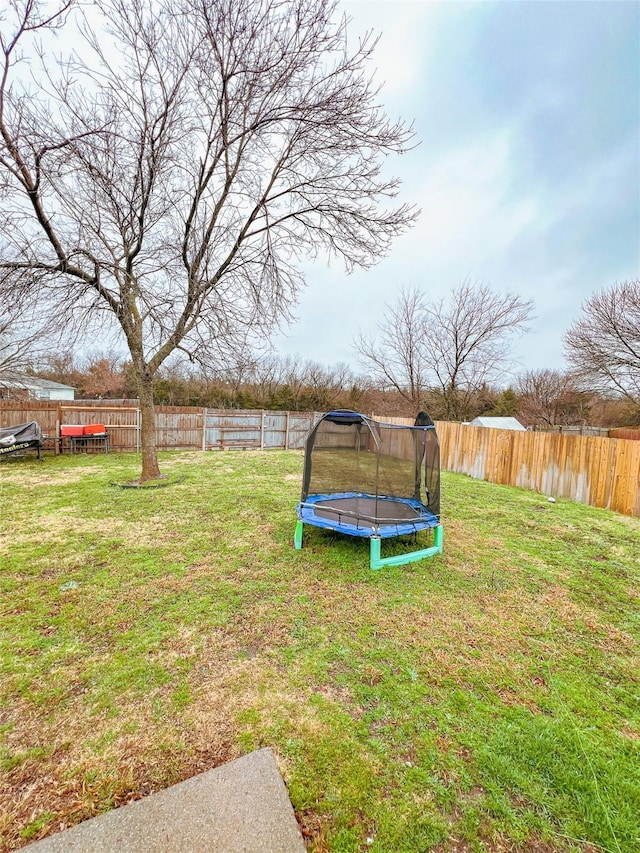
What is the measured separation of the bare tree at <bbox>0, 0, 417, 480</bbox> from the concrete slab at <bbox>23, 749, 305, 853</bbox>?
562 cm

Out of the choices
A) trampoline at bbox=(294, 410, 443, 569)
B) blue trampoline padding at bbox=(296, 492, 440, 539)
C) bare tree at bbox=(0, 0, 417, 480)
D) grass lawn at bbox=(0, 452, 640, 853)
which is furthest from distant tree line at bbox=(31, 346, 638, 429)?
grass lawn at bbox=(0, 452, 640, 853)

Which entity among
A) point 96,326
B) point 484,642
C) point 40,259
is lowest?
point 484,642

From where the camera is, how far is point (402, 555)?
12.3 ft

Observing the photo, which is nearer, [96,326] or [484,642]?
[484,642]

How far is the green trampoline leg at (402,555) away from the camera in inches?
139

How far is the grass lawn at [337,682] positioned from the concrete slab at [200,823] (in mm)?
75

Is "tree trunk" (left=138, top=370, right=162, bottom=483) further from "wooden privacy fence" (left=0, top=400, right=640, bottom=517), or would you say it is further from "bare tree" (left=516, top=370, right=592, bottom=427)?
"bare tree" (left=516, top=370, right=592, bottom=427)

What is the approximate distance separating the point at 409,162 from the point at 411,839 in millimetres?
7418

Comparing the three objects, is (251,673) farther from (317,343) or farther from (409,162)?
(317,343)

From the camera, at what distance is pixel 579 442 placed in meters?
6.86

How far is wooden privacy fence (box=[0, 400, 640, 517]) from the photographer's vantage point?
6355mm

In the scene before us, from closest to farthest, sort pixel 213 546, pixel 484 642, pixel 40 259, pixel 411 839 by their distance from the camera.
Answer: pixel 411 839 < pixel 484 642 < pixel 213 546 < pixel 40 259

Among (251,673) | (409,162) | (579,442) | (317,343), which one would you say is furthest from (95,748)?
(317,343)

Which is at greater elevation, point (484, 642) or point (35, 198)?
point (35, 198)
